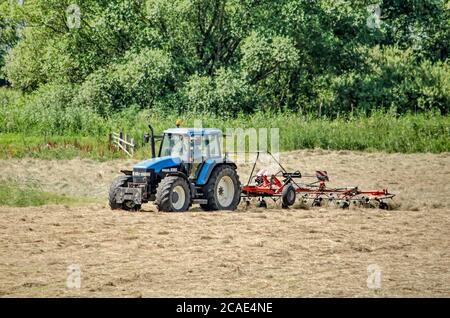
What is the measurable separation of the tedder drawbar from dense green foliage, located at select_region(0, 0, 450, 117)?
60.0ft

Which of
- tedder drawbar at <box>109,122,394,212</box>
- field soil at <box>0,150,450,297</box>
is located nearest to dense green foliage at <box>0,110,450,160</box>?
field soil at <box>0,150,450,297</box>

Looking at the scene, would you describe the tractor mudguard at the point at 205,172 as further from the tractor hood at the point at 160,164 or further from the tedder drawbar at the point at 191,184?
the tractor hood at the point at 160,164

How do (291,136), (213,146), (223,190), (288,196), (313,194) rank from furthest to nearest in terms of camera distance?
(291,136), (313,194), (288,196), (223,190), (213,146)

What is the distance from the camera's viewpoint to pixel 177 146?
71.1ft

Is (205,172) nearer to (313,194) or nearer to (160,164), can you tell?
(160,164)

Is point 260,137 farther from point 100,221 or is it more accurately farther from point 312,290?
point 312,290

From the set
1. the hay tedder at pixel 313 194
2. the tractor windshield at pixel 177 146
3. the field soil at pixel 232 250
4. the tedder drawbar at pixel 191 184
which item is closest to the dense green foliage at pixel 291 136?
the field soil at pixel 232 250

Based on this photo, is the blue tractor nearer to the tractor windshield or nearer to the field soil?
the tractor windshield

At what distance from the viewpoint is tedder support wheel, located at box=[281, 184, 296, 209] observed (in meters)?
22.7

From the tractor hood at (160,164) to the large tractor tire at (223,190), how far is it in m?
0.92

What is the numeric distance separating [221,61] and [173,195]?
84.8 ft

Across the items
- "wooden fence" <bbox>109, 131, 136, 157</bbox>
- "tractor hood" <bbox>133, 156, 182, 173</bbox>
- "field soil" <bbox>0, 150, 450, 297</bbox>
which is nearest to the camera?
"field soil" <bbox>0, 150, 450, 297</bbox>

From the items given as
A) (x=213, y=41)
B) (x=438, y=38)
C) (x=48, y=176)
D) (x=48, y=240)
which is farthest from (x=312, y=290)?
(x=438, y=38)

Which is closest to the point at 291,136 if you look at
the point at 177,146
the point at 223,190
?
the point at 223,190
